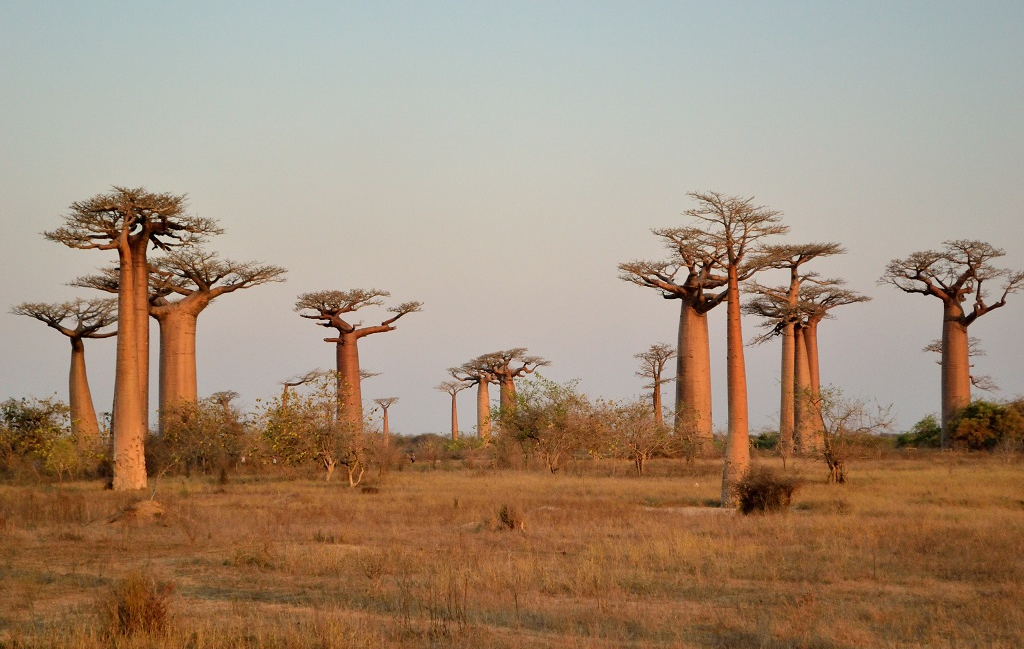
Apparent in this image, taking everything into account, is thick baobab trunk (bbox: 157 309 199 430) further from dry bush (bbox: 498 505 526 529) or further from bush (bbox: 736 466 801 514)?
bush (bbox: 736 466 801 514)

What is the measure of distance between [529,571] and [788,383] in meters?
21.8

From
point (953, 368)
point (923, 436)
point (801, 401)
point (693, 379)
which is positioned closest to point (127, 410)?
point (693, 379)

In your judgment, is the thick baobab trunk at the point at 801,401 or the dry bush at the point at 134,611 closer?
the dry bush at the point at 134,611

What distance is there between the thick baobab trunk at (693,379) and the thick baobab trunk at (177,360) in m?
13.3

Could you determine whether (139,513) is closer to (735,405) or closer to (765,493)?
(765,493)

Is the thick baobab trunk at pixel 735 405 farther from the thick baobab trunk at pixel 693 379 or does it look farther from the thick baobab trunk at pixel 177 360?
the thick baobab trunk at pixel 177 360

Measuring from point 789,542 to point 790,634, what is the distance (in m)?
4.32

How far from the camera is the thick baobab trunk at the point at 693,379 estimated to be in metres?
26.9

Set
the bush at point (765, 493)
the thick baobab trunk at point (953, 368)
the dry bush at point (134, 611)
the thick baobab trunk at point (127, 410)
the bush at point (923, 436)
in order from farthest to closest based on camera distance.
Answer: the bush at point (923, 436) < the thick baobab trunk at point (953, 368) < the thick baobab trunk at point (127, 410) < the bush at point (765, 493) < the dry bush at point (134, 611)

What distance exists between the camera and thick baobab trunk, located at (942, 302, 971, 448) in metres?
30.3

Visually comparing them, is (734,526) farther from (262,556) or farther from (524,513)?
(262,556)

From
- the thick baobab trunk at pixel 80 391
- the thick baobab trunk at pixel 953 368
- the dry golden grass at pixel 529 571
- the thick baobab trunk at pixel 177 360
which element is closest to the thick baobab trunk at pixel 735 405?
the dry golden grass at pixel 529 571

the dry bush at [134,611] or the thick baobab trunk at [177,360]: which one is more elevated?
the thick baobab trunk at [177,360]

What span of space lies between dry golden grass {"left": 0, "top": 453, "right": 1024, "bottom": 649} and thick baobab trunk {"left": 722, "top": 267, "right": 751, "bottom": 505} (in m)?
0.93
